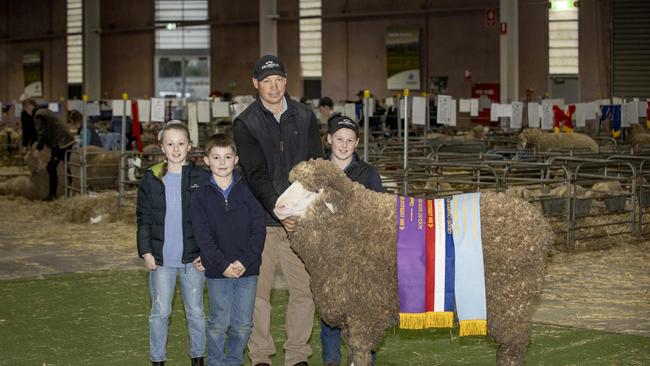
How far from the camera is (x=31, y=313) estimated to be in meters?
8.72

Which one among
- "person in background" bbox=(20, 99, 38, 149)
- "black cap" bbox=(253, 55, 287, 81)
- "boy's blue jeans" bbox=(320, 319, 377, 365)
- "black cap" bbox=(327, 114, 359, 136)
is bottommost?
"boy's blue jeans" bbox=(320, 319, 377, 365)

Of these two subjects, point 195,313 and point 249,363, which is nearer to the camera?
point 195,313

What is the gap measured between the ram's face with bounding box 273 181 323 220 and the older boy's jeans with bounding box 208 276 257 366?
2.33 ft

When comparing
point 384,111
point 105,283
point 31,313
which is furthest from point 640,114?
point 31,313

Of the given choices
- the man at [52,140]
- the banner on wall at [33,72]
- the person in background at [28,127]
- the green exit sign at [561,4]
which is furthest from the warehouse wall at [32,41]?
the man at [52,140]

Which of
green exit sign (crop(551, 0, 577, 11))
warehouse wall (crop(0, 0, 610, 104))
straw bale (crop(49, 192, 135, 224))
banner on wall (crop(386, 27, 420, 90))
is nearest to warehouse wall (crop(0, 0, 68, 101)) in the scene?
warehouse wall (crop(0, 0, 610, 104))

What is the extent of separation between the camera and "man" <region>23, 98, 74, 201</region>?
18.3m

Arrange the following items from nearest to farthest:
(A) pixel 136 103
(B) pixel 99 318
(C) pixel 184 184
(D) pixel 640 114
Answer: (C) pixel 184 184 → (B) pixel 99 318 → (A) pixel 136 103 → (D) pixel 640 114

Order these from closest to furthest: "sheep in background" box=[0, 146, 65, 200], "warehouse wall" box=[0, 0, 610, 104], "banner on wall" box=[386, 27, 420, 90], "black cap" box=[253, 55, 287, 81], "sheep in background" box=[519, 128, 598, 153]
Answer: "black cap" box=[253, 55, 287, 81] → "sheep in background" box=[0, 146, 65, 200] → "sheep in background" box=[519, 128, 598, 153] → "warehouse wall" box=[0, 0, 610, 104] → "banner on wall" box=[386, 27, 420, 90]

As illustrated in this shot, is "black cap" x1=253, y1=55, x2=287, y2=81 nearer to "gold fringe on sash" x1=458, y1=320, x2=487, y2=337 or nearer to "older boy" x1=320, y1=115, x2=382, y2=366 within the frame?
"older boy" x1=320, y1=115, x2=382, y2=366

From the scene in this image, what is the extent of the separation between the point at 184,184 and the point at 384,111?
75.9 ft

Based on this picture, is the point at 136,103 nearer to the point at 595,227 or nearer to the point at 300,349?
the point at 595,227

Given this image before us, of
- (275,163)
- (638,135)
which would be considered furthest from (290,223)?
(638,135)

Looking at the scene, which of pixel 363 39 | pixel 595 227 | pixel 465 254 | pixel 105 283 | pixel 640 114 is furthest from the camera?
pixel 363 39
